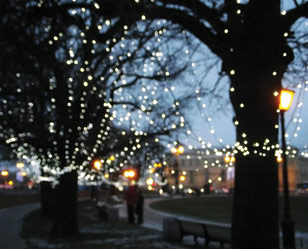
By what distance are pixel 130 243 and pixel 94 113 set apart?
4.44 metres

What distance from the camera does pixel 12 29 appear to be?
10.0m

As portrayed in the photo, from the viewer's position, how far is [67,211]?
14430mm

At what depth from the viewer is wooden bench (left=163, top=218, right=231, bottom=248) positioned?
36.4 feet

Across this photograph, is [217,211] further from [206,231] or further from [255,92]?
[255,92]

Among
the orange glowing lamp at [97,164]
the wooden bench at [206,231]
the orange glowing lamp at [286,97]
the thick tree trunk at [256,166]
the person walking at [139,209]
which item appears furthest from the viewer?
the person walking at [139,209]

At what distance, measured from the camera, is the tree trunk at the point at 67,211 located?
14141mm

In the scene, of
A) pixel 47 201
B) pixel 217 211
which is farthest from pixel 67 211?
pixel 217 211

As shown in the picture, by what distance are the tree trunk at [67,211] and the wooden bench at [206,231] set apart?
115 inches

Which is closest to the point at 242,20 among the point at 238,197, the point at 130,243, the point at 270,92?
the point at 270,92

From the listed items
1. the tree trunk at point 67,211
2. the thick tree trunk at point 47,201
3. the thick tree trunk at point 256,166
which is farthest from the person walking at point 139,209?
the thick tree trunk at point 256,166

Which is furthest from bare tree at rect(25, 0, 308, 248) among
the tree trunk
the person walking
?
the person walking

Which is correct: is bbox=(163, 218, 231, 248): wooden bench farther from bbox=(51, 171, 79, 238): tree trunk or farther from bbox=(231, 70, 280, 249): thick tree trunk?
bbox=(231, 70, 280, 249): thick tree trunk

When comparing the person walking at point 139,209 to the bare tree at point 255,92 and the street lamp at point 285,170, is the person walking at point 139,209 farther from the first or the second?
the bare tree at point 255,92

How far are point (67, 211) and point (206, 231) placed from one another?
4.67 meters
